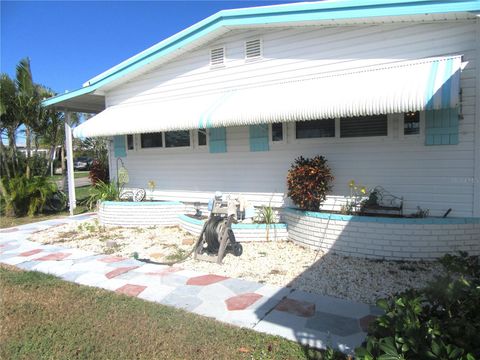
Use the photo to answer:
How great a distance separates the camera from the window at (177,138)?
10477mm

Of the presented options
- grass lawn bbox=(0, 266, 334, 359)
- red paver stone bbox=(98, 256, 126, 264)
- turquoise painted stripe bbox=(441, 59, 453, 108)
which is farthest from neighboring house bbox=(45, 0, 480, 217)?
grass lawn bbox=(0, 266, 334, 359)

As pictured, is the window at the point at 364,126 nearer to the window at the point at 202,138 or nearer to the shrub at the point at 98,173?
the window at the point at 202,138

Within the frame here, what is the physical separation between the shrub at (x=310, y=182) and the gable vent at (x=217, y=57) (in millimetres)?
3690

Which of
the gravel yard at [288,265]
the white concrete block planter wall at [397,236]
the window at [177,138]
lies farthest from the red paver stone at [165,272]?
the window at [177,138]

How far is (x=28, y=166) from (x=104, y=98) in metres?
3.87

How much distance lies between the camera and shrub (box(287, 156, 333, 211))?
7453mm

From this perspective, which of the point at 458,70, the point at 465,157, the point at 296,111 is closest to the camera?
the point at 458,70

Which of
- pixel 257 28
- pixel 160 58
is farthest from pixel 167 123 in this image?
pixel 257 28

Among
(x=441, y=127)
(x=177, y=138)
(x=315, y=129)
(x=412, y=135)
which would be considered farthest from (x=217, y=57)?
(x=441, y=127)

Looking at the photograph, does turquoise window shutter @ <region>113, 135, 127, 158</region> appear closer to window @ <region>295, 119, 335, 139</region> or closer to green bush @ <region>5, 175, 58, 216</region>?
green bush @ <region>5, 175, 58, 216</region>

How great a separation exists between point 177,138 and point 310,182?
4.85 metres

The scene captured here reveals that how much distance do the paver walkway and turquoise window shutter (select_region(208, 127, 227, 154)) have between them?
151 inches

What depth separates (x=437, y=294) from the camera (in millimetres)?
2605

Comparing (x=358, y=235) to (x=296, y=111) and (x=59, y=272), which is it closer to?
(x=296, y=111)
